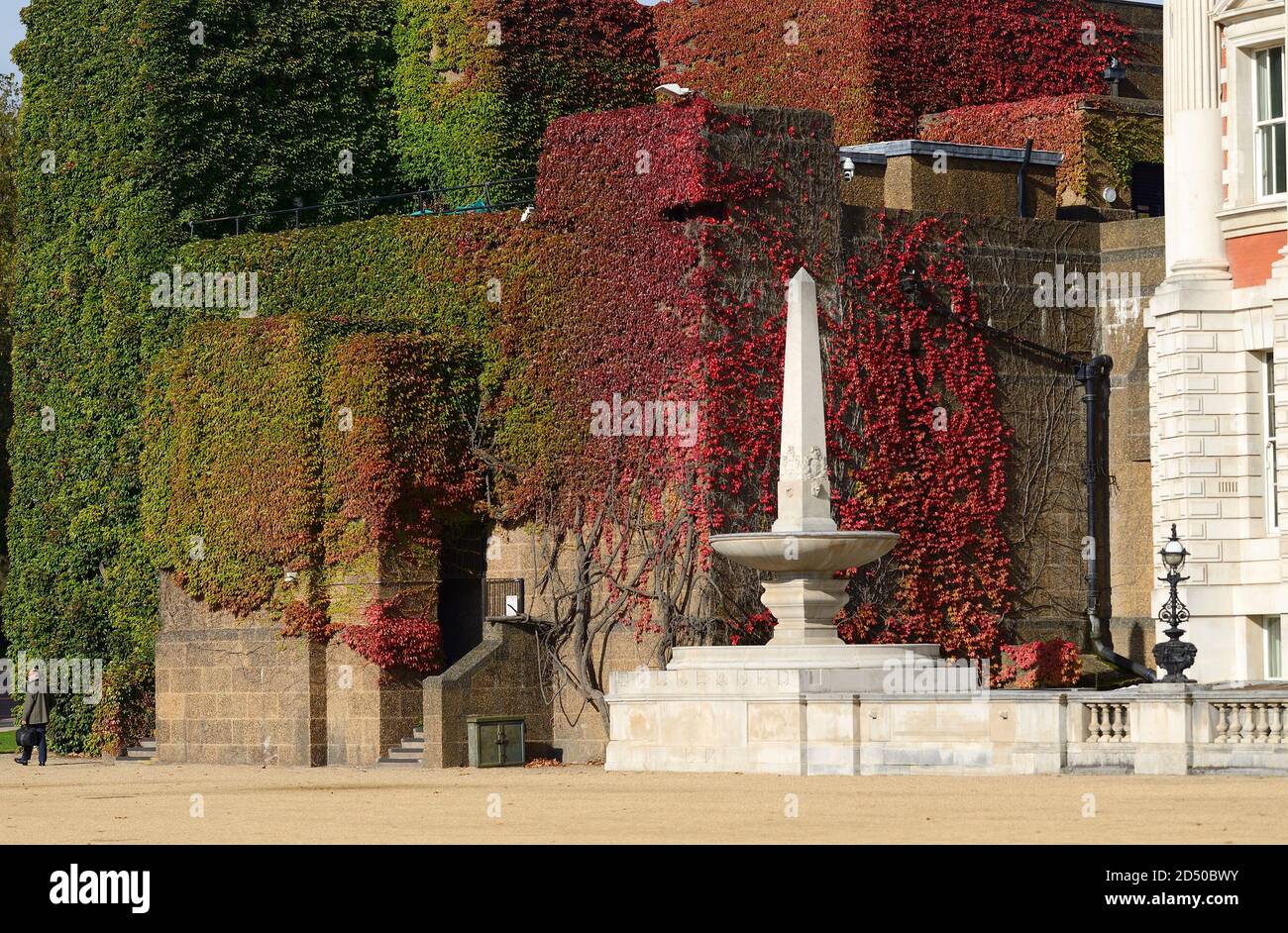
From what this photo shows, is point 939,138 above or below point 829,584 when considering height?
above

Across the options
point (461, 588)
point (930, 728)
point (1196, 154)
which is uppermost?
point (1196, 154)

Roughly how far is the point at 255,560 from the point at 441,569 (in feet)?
10.0

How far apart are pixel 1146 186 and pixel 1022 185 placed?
12.2 feet

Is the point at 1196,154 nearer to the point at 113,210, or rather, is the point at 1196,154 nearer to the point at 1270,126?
the point at 1270,126

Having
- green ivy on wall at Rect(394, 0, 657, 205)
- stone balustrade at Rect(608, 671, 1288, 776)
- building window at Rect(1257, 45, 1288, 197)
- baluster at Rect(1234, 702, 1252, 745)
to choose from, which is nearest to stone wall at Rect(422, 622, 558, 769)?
stone balustrade at Rect(608, 671, 1288, 776)

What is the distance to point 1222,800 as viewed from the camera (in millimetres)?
22203

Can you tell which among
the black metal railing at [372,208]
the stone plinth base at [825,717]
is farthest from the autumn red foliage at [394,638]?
the black metal railing at [372,208]

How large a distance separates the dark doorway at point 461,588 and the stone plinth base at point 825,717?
21.7ft

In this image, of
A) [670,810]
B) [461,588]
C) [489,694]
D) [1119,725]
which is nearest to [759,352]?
[461,588]

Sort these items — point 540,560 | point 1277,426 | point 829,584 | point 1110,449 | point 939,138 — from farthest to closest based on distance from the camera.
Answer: point 939,138, point 1110,449, point 540,560, point 1277,426, point 829,584

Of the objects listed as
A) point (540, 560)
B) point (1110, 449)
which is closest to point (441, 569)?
point (540, 560)

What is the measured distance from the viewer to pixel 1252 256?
114 feet

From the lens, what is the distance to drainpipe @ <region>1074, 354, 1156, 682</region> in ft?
129

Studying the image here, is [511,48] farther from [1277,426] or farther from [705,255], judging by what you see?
[1277,426]
